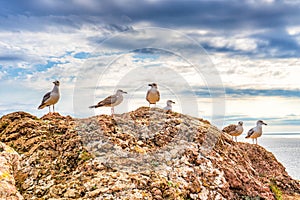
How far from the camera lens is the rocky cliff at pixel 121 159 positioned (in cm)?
920

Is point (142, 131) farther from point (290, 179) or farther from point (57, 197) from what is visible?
point (290, 179)

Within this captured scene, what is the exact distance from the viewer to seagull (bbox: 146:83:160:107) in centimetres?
1906

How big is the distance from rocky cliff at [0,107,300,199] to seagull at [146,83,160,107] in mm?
5386

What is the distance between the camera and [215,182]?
427 inches

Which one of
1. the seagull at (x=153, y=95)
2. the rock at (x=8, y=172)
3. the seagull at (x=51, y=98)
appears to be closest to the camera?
the rock at (x=8, y=172)

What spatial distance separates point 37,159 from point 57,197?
1690 mm

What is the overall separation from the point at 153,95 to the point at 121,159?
9.34m

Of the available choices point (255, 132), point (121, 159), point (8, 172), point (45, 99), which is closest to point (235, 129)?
point (255, 132)

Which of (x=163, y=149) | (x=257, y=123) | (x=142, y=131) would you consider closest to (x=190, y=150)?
(x=163, y=149)

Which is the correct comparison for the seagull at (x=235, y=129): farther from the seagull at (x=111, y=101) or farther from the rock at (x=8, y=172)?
the rock at (x=8, y=172)

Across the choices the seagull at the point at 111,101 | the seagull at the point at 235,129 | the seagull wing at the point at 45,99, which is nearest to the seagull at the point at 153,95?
the seagull at the point at 111,101

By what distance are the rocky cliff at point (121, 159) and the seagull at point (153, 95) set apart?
5386mm

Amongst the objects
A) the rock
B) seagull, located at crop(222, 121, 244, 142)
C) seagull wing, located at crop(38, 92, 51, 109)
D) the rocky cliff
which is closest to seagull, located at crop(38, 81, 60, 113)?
seagull wing, located at crop(38, 92, 51, 109)

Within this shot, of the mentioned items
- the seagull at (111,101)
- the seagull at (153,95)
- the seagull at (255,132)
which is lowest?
the seagull at (255,132)
